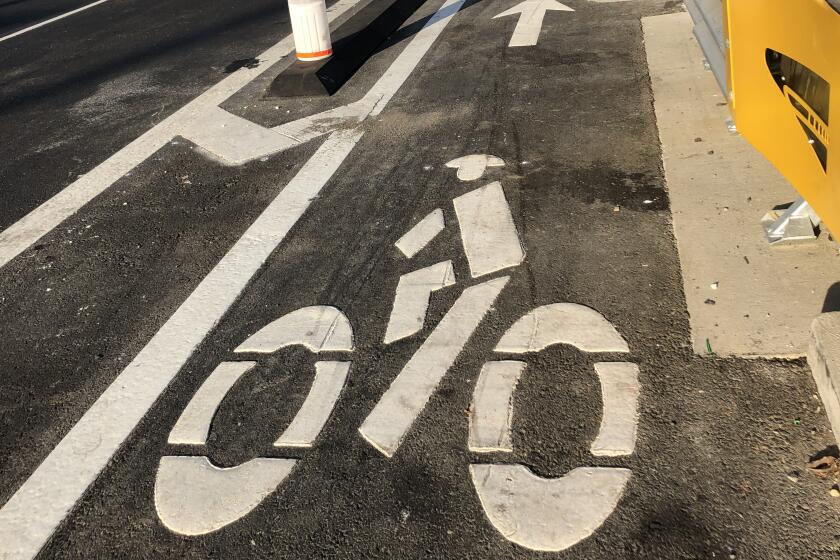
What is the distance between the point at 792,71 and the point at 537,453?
2.04 m

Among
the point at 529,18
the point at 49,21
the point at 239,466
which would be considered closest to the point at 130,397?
the point at 239,466

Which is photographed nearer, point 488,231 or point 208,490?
point 208,490

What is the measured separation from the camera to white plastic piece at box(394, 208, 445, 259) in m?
4.70

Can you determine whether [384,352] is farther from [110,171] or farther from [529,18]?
[529,18]

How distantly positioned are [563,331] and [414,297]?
→ 2.86 ft

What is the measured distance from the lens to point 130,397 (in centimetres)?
377

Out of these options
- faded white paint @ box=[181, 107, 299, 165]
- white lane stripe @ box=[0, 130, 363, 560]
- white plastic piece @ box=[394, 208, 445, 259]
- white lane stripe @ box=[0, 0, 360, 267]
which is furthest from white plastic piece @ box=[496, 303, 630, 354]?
white lane stripe @ box=[0, 0, 360, 267]

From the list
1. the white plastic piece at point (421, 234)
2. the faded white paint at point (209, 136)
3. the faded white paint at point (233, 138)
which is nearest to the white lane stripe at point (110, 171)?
the faded white paint at point (209, 136)

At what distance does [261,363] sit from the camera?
152 inches

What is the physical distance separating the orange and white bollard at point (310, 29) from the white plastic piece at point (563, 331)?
4943 mm

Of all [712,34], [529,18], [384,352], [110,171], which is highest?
[712,34]

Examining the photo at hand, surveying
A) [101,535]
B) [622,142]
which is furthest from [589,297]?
[101,535]

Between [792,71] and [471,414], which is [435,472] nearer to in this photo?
[471,414]

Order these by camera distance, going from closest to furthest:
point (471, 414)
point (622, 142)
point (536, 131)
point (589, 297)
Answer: point (471, 414)
point (589, 297)
point (622, 142)
point (536, 131)
